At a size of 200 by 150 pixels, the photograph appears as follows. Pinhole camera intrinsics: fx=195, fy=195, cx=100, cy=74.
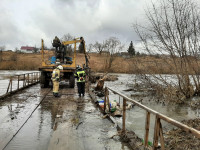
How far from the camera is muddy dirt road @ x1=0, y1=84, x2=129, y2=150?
409 cm

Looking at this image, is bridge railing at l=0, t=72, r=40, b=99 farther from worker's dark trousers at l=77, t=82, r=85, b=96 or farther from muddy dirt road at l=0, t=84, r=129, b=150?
worker's dark trousers at l=77, t=82, r=85, b=96

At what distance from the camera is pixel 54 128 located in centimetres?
495

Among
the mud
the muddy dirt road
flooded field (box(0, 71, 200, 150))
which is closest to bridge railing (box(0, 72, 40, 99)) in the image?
flooded field (box(0, 71, 200, 150))

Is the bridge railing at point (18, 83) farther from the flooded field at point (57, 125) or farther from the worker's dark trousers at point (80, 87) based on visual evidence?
the worker's dark trousers at point (80, 87)

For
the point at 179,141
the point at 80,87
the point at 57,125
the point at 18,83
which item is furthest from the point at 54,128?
the point at 18,83

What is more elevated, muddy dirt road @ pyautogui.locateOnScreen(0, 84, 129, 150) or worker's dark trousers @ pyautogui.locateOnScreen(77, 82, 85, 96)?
worker's dark trousers @ pyautogui.locateOnScreen(77, 82, 85, 96)

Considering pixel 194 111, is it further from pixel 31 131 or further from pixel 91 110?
pixel 31 131

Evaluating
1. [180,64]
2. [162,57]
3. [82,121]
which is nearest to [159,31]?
[162,57]

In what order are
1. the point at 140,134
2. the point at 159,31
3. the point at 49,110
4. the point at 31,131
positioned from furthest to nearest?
the point at 159,31 → the point at 49,110 → the point at 140,134 → the point at 31,131

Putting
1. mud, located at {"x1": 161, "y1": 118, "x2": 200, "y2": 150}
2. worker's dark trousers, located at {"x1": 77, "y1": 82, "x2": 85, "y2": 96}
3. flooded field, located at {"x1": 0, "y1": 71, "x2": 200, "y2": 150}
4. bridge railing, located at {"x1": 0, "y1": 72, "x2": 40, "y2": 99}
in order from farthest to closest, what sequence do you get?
1. bridge railing, located at {"x1": 0, "y1": 72, "x2": 40, "y2": 99}
2. worker's dark trousers, located at {"x1": 77, "y1": 82, "x2": 85, "y2": 96}
3. mud, located at {"x1": 161, "y1": 118, "x2": 200, "y2": 150}
4. flooded field, located at {"x1": 0, "y1": 71, "x2": 200, "y2": 150}

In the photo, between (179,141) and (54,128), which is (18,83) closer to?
(54,128)

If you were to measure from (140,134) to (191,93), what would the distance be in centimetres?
684

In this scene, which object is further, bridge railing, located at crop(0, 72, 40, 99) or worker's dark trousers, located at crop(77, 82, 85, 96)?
bridge railing, located at crop(0, 72, 40, 99)

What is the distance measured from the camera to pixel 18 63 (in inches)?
Answer: 1713
